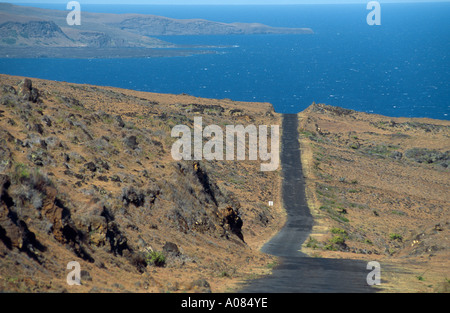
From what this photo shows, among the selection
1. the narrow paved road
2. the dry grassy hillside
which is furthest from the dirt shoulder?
the dry grassy hillside

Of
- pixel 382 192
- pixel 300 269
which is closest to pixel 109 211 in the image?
pixel 300 269

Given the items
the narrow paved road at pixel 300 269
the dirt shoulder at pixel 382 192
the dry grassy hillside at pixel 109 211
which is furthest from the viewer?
the dirt shoulder at pixel 382 192

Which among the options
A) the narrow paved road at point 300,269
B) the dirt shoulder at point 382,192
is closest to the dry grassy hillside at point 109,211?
the narrow paved road at point 300,269

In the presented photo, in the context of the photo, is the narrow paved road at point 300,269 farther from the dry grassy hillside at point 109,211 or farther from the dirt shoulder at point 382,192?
the dry grassy hillside at point 109,211

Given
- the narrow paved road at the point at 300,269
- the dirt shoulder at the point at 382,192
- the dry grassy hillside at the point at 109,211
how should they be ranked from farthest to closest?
the dirt shoulder at the point at 382,192 < the narrow paved road at the point at 300,269 < the dry grassy hillside at the point at 109,211

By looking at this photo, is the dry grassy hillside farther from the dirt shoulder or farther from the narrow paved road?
the dirt shoulder
